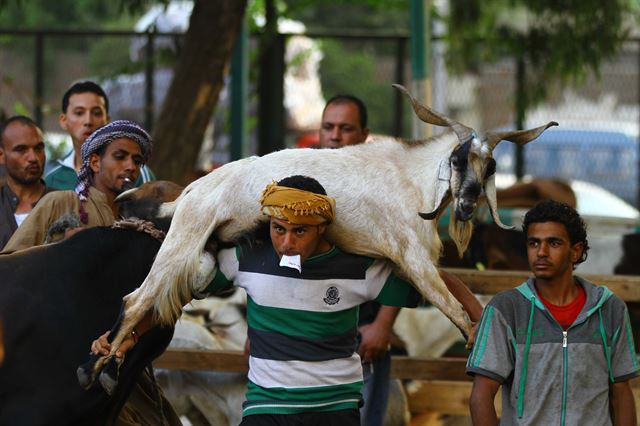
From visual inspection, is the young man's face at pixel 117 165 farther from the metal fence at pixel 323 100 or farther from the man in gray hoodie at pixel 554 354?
the metal fence at pixel 323 100

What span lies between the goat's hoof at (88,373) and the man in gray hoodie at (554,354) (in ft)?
4.29

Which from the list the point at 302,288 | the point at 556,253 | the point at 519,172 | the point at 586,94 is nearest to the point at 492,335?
the point at 556,253

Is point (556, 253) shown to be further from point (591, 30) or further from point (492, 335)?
point (591, 30)

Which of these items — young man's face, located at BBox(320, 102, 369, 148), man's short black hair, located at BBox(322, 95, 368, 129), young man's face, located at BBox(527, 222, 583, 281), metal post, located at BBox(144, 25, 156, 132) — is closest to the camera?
young man's face, located at BBox(527, 222, 583, 281)

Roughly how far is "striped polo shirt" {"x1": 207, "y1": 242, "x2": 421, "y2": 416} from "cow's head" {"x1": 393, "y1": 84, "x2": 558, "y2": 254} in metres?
0.32

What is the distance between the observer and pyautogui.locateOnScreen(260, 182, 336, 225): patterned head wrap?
13.2ft

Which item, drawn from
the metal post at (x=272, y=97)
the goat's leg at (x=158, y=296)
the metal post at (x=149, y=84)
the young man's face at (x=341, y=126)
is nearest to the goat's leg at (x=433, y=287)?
the goat's leg at (x=158, y=296)

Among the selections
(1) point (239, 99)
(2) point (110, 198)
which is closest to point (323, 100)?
(1) point (239, 99)

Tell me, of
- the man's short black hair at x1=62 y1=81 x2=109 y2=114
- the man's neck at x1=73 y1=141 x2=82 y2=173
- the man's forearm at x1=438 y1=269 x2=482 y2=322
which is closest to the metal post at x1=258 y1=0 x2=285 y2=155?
the man's short black hair at x1=62 y1=81 x2=109 y2=114

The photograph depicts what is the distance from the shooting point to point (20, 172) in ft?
18.2

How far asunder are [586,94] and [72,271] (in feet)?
40.7

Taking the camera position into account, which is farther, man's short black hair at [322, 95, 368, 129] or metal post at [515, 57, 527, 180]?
metal post at [515, 57, 527, 180]

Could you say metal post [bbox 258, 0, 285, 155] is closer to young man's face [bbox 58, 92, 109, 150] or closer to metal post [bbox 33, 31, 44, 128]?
A: metal post [bbox 33, 31, 44, 128]

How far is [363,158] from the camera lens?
14.3 feet
